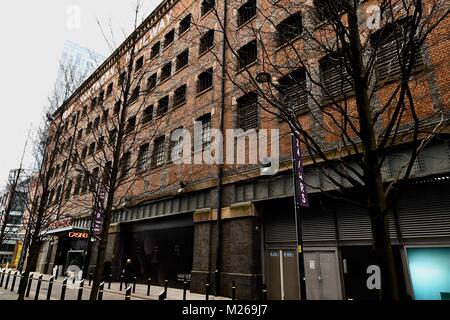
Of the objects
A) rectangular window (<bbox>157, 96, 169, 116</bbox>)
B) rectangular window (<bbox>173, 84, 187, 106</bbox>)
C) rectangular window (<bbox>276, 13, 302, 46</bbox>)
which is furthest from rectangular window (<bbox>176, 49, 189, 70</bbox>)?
rectangular window (<bbox>276, 13, 302, 46</bbox>)

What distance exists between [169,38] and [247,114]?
38.3 feet

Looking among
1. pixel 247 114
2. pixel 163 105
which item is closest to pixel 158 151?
pixel 163 105

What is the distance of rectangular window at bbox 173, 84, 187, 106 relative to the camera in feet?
62.0

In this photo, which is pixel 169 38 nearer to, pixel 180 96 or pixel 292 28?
pixel 180 96

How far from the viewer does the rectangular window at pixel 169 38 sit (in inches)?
858

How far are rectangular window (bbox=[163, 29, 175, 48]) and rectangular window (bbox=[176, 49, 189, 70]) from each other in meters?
2.33

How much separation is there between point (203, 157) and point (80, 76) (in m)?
6.73

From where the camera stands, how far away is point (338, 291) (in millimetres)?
9922

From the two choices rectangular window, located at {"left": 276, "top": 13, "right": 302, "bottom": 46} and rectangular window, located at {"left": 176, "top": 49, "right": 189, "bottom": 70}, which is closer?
rectangular window, located at {"left": 276, "top": 13, "right": 302, "bottom": 46}

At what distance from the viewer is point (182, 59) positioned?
2036 cm

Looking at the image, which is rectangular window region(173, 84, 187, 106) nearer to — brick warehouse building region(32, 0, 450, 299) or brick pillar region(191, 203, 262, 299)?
brick warehouse building region(32, 0, 450, 299)
